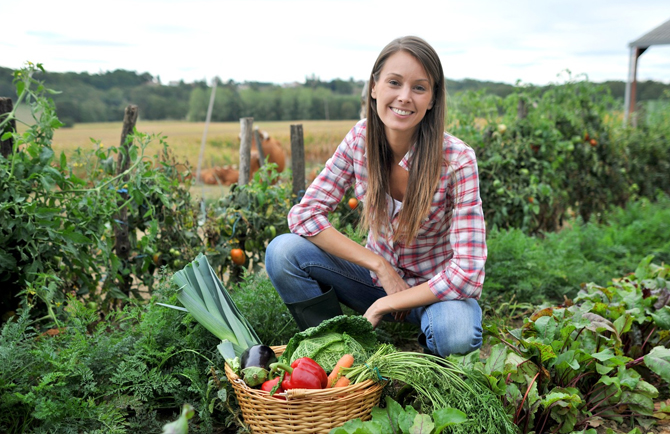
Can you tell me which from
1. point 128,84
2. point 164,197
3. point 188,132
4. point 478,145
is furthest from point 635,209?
point 188,132

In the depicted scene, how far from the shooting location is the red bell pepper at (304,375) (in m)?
1.66

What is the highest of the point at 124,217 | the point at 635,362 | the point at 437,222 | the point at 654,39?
the point at 654,39

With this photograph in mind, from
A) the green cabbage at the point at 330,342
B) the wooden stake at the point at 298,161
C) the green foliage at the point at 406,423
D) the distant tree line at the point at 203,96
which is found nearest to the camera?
the green foliage at the point at 406,423

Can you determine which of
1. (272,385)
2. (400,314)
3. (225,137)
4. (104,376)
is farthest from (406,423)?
(225,137)

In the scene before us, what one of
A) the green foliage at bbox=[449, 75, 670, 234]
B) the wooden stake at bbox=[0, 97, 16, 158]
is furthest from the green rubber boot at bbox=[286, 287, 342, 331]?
the green foliage at bbox=[449, 75, 670, 234]

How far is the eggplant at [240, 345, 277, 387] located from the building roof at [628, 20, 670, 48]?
10.1m

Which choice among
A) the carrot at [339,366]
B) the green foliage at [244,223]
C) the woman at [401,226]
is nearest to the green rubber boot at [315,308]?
the woman at [401,226]

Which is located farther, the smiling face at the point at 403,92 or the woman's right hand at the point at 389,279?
the woman's right hand at the point at 389,279

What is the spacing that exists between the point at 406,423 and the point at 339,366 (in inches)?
11.1

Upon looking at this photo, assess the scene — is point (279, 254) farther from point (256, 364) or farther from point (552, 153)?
point (552, 153)

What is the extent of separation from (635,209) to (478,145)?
1980 millimetres

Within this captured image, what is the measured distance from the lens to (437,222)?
221cm

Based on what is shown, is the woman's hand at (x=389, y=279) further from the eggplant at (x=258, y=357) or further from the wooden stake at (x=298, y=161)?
the wooden stake at (x=298, y=161)

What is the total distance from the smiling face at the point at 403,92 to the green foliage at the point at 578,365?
92 centimetres
